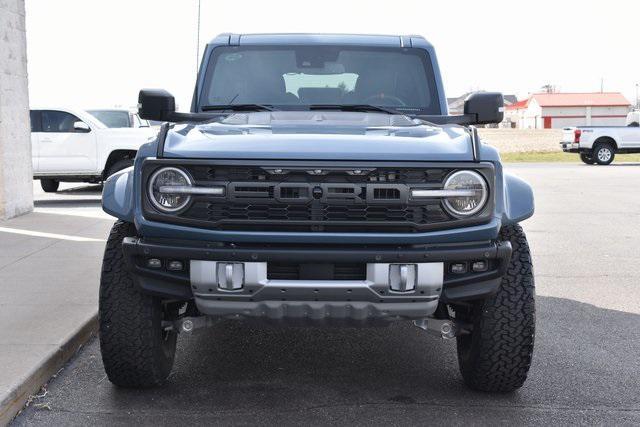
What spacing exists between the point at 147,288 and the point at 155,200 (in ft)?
1.40

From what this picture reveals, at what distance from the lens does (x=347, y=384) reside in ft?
15.5

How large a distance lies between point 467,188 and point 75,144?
1378 centimetres

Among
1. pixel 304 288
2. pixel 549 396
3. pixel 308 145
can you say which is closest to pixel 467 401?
pixel 549 396

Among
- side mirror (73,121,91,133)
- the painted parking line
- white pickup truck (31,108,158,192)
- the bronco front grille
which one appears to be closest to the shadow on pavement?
the bronco front grille

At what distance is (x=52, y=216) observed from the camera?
41.5 ft

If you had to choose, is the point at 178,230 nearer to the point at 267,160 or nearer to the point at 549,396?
the point at 267,160

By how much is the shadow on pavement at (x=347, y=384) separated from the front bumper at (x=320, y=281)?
589mm

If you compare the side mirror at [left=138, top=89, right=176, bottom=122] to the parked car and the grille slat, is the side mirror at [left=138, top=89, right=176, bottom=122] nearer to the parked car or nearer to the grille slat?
the grille slat

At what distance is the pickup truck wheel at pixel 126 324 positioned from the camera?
4273 mm

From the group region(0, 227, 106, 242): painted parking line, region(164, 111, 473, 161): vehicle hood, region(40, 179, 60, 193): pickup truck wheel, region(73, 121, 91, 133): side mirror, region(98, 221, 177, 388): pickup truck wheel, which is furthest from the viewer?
region(40, 179, 60, 193): pickup truck wheel

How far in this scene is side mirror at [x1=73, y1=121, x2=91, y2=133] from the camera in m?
16.5

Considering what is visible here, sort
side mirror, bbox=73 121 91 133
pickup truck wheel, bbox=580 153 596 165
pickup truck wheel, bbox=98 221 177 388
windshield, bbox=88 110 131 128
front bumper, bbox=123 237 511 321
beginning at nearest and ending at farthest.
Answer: front bumper, bbox=123 237 511 321, pickup truck wheel, bbox=98 221 177 388, side mirror, bbox=73 121 91 133, windshield, bbox=88 110 131 128, pickup truck wheel, bbox=580 153 596 165

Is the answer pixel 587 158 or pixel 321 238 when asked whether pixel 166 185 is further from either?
pixel 587 158

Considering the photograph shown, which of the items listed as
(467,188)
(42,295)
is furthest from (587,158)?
(467,188)
